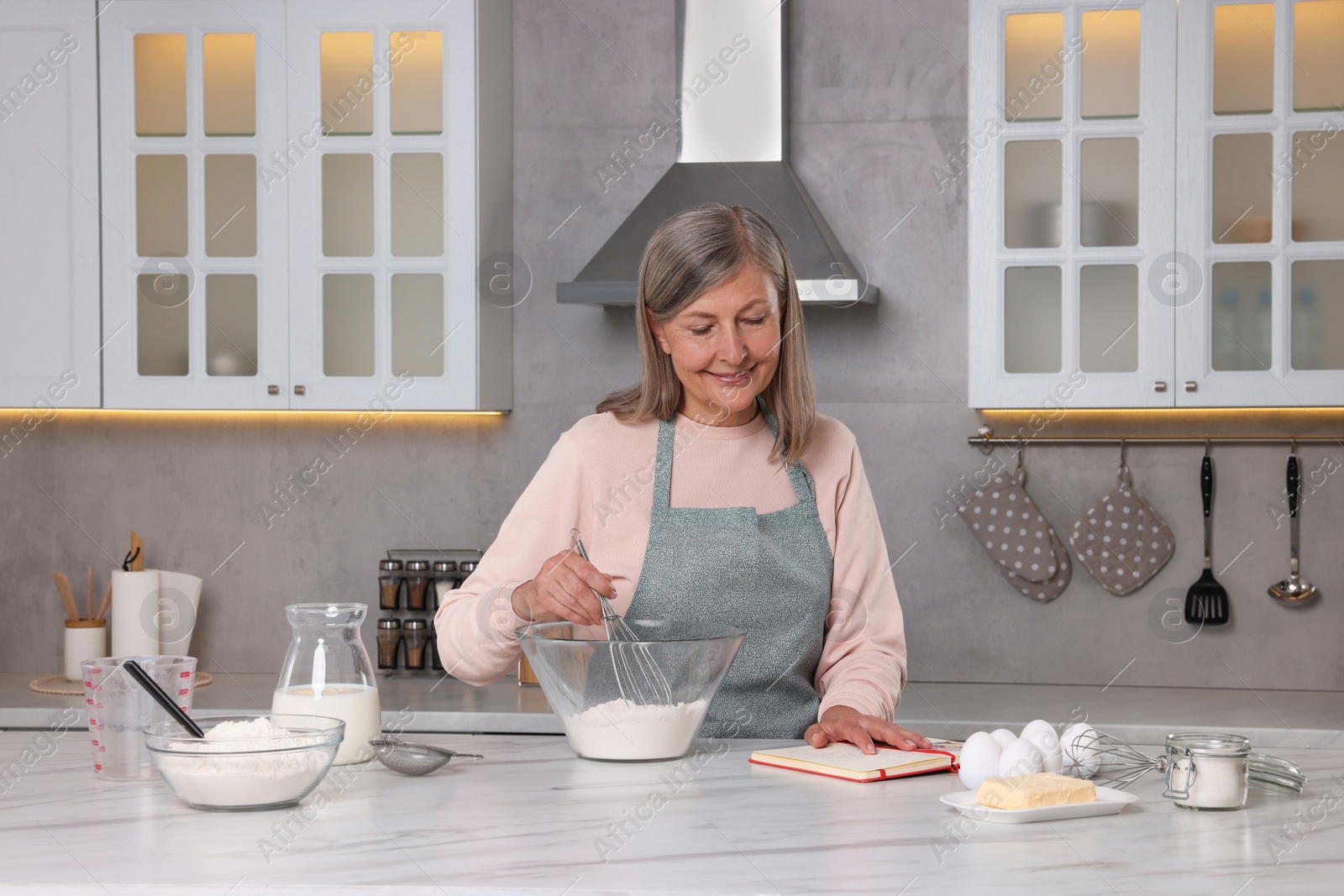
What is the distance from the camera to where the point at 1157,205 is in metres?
2.83

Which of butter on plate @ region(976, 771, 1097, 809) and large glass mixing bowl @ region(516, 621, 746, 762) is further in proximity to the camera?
large glass mixing bowl @ region(516, 621, 746, 762)

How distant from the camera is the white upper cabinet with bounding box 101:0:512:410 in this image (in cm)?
297

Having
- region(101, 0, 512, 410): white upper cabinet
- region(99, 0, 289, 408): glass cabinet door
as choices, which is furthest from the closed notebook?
region(99, 0, 289, 408): glass cabinet door

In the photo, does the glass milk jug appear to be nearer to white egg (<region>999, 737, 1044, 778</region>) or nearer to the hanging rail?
white egg (<region>999, 737, 1044, 778</region>)

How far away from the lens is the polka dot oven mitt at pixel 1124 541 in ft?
10.1

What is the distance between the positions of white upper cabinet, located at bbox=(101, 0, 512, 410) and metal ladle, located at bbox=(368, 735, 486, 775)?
5.50 ft

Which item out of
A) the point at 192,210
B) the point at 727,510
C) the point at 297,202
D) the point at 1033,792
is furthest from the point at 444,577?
the point at 1033,792

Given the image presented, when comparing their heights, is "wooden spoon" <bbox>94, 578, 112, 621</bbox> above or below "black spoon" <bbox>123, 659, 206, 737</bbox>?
below

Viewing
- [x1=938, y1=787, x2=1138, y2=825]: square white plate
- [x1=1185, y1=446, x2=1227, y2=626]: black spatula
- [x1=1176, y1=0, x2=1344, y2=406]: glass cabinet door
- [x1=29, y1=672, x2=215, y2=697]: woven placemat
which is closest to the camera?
[x1=938, y1=787, x2=1138, y2=825]: square white plate

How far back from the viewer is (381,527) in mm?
3289

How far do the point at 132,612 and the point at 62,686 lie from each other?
0.73ft

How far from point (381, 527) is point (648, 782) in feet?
6.94

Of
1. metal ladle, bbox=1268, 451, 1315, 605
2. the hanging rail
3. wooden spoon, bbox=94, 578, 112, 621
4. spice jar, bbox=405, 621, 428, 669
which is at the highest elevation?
the hanging rail

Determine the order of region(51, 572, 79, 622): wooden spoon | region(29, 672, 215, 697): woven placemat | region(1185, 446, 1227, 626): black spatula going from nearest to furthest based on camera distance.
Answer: region(29, 672, 215, 697): woven placemat < region(1185, 446, 1227, 626): black spatula < region(51, 572, 79, 622): wooden spoon
